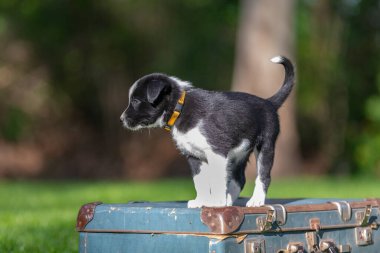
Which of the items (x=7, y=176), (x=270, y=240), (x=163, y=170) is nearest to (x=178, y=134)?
(x=270, y=240)

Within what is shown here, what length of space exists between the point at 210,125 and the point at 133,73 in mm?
19350

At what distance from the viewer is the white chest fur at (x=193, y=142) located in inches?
190

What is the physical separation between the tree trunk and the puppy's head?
1219 cm

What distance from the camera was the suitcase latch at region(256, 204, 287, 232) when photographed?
4516mm

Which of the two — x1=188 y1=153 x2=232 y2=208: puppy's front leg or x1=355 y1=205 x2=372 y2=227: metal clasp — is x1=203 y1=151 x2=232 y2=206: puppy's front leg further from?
x1=355 y1=205 x2=372 y2=227: metal clasp

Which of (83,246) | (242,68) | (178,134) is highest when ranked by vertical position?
(242,68)

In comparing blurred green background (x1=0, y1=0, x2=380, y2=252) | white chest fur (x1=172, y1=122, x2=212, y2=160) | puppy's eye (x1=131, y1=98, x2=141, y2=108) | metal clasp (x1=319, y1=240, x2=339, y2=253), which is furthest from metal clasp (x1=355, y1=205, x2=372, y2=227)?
blurred green background (x1=0, y1=0, x2=380, y2=252)

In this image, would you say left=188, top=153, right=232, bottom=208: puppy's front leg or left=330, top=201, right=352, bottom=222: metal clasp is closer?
left=188, top=153, right=232, bottom=208: puppy's front leg

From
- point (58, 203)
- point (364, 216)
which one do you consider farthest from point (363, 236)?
point (58, 203)

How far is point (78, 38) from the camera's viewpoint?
78.3ft

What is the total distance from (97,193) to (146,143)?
39.9 feet

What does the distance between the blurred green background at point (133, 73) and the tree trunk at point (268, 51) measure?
4.32m

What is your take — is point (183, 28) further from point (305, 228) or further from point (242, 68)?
point (305, 228)

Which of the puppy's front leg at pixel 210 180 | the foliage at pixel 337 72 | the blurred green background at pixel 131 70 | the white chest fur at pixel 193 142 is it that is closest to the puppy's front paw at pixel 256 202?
the puppy's front leg at pixel 210 180
